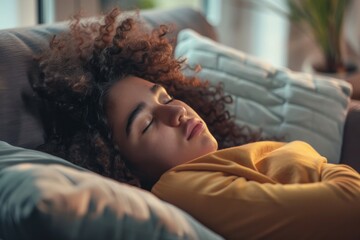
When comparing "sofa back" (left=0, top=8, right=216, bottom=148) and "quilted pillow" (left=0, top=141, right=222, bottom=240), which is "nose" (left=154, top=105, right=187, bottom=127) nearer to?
"sofa back" (left=0, top=8, right=216, bottom=148)

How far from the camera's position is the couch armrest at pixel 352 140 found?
1479 mm

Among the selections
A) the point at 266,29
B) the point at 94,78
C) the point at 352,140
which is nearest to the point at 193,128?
the point at 94,78

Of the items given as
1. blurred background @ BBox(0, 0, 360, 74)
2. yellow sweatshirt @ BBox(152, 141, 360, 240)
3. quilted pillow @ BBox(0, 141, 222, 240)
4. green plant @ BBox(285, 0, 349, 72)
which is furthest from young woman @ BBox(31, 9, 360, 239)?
blurred background @ BBox(0, 0, 360, 74)

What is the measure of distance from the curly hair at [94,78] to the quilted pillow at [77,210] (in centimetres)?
36

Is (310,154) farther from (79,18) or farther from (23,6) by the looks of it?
(23,6)

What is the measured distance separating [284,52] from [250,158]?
1716mm

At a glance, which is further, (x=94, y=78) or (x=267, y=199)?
(x=94, y=78)

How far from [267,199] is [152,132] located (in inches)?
11.5

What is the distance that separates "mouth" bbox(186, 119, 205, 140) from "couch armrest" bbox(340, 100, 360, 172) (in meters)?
0.42

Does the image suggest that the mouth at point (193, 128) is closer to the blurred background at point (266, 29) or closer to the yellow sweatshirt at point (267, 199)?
the yellow sweatshirt at point (267, 199)

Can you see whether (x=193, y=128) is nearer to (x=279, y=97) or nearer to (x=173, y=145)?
(x=173, y=145)

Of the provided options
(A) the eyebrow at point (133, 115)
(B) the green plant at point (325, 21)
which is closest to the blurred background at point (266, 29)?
(B) the green plant at point (325, 21)

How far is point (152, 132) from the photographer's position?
1217 millimetres

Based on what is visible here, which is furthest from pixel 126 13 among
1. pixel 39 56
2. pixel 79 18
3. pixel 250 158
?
pixel 250 158
